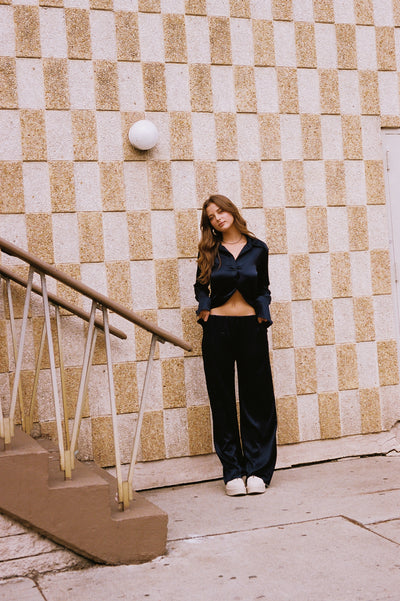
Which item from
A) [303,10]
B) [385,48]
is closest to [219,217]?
[303,10]

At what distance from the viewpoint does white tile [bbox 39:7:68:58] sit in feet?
14.0

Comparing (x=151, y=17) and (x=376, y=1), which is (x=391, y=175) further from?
(x=151, y=17)

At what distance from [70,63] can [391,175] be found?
229 centimetres

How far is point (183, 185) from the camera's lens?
14.8ft

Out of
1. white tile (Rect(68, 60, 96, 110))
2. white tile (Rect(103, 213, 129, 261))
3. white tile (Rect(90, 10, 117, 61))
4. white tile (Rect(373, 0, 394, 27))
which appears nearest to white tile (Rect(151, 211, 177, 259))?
white tile (Rect(103, 213, 129, 261))

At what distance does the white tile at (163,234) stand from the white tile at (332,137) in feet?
3.88

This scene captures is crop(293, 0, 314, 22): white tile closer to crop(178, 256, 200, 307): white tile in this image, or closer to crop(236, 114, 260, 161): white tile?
crop(236, 114, 260, 161): white tile

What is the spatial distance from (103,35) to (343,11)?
169 centimetres

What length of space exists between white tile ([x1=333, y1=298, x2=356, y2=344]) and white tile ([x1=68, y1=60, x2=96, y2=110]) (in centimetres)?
204

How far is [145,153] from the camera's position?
445 cm

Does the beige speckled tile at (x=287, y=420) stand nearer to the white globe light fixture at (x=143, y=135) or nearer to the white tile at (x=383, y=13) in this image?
the white globe light fixture at (x=143, y=135)

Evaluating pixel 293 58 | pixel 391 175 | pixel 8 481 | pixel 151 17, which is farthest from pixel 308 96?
pixel 8 481

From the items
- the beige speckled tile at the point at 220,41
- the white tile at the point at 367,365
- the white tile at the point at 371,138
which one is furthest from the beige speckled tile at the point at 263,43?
the white tile at the point at 367,365

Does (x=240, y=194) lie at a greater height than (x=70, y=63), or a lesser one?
lesser
